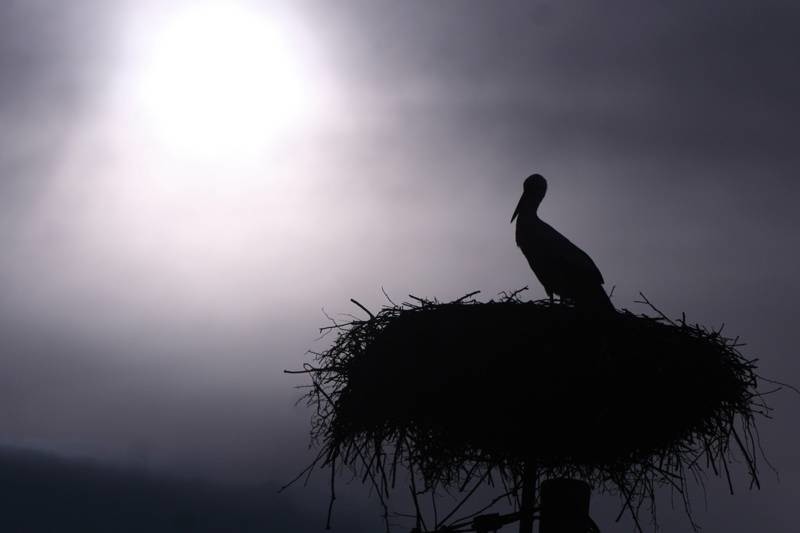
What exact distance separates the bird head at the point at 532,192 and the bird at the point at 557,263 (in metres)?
0.32

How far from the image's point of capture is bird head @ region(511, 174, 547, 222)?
29.8ft

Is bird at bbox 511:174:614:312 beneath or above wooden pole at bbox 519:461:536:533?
above

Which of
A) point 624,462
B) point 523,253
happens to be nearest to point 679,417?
point 624,462

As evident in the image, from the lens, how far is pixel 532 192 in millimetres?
9117

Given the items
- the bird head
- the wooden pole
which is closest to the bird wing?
the bird head

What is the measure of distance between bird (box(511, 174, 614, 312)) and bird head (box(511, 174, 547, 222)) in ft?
1.06

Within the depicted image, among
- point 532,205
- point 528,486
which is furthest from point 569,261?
point 528,486

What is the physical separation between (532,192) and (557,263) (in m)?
1.26

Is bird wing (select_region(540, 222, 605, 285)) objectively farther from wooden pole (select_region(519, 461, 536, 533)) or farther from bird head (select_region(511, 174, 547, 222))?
wooden pole (select_region(519, 461, 536, 533))

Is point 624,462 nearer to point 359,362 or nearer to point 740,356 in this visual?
point 740,356

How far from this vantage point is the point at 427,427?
5.80 metres

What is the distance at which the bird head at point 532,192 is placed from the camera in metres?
9.07

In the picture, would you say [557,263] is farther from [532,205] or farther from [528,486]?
[528,486]

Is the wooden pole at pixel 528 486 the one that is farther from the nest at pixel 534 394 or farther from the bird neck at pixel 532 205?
the bird neck at pixel 532 205
